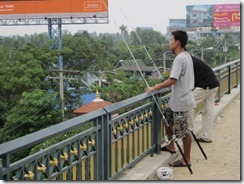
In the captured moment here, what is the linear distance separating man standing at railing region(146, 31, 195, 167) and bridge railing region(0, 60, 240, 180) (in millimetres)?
290

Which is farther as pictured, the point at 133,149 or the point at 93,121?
the point at 133,149

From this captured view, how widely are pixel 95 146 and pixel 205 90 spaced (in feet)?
6.01

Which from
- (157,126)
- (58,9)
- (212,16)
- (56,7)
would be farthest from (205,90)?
(212,16)

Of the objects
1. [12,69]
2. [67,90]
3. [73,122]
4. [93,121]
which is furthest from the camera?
[67,90]

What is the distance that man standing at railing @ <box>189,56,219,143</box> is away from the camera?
4305 millimetres

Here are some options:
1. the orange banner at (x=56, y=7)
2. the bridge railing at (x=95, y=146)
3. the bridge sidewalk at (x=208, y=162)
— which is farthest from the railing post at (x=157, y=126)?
the orange banner at (x=56, y=7)

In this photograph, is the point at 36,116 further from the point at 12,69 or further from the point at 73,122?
the point at 73,122

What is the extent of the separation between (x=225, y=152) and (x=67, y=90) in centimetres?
1817

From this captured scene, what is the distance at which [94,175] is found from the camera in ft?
10.3

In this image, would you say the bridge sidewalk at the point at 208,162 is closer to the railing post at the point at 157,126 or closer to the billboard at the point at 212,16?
the railing post at the point at 157,126

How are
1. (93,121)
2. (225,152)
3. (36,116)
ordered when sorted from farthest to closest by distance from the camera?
(36,116)
(225,152)
(93,121)

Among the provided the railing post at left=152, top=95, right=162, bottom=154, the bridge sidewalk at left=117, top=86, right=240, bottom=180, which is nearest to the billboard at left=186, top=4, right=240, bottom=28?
the bridge sidewalk at left=117, top=86, right=240, bottom=180

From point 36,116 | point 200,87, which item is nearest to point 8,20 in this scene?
point 36,116

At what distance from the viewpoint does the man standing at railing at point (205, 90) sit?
4.30 meters
